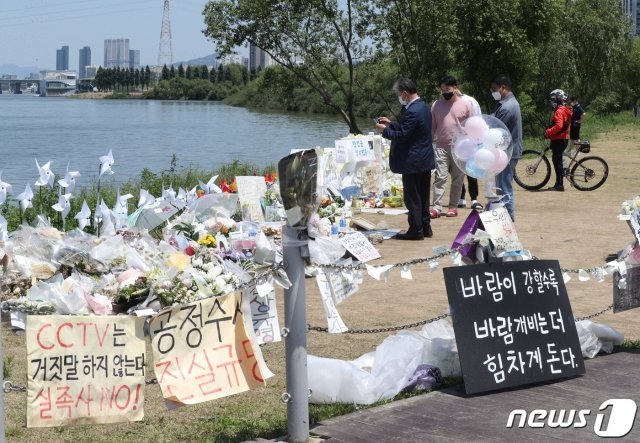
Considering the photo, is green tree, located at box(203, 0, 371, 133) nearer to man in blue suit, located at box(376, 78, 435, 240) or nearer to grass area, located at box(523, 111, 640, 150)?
grass area, located at box(523, 111, 640, 150)

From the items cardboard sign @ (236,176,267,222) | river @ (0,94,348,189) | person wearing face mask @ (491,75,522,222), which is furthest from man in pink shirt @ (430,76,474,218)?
river @ (0,94,348,189)

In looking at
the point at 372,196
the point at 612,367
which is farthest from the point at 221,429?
the point at 372,196

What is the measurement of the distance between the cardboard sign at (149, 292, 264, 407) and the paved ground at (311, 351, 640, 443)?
1.56 ft

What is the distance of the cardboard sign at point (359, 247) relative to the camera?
9.26 meters

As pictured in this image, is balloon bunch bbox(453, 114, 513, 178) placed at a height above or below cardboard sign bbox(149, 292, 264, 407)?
above

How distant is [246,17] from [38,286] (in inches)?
742

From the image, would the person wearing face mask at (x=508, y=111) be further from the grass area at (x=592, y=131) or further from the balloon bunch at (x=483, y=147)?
the grass area at (x=592, y=131)

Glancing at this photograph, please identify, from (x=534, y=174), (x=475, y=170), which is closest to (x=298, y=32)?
(x=534, y=174)

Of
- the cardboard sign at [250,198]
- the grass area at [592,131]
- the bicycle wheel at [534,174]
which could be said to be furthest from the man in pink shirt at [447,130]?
the grass area at [592,131]

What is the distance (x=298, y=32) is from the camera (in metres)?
25.6

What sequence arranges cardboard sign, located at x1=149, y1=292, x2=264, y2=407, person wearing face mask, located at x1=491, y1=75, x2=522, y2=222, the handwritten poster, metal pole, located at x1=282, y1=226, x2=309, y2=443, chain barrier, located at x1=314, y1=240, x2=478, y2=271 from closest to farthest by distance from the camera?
cardboard sign, located at x1=149, y1=292, x2=264, y2=407 → metal pole, located at x1=282, y1=226, x2=309, y2=443 → chain barrier, located at x1=314, y1=240, x2=478, y2=271 → person wearing face mask, located at x1=491, y1=75, x2=522, y2=222 → the handwritten poster

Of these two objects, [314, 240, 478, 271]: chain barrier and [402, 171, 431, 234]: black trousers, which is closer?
[314, 240, 478, 271]: chain barrier

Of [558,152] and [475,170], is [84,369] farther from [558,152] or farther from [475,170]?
[558,152]

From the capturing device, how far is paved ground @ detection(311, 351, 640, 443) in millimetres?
4574
